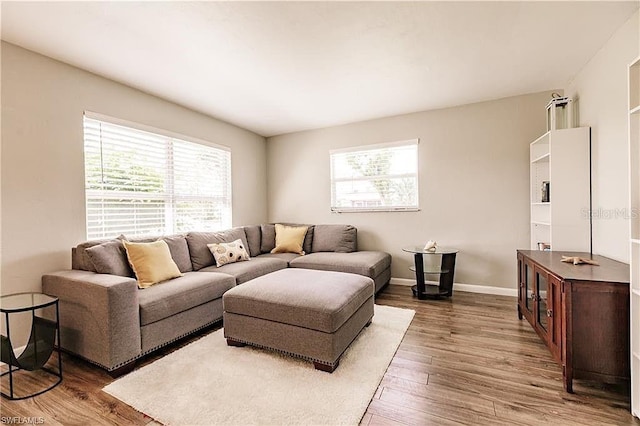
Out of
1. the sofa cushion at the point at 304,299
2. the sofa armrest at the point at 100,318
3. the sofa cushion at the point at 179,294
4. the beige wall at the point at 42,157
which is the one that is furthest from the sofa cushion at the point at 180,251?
the sofa cushion at the point at 304,299

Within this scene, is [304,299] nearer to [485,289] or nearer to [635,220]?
[635,220]

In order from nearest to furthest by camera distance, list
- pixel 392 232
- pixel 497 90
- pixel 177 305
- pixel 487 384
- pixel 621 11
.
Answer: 1. pixel 487 384
2. pixel 621 11
3. pixel 177 305
4. pixel 497 90
5. pixel 392 232

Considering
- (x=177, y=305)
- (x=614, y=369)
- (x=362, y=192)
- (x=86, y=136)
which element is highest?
(x=86, y=136)

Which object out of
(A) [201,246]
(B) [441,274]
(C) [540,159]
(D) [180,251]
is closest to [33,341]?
(D) [180,251]

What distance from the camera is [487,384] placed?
181cm

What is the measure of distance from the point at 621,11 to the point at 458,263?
2773 mm

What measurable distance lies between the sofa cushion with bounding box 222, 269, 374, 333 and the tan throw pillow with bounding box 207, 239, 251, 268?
105cm

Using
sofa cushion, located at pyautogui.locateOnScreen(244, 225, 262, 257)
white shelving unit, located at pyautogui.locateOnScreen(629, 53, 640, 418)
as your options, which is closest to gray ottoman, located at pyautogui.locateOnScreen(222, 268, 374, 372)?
white shelving unit, located at pyautogui.locateOnScreen(629, 53, 640, 418)

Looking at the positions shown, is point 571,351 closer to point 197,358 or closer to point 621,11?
point 621,11

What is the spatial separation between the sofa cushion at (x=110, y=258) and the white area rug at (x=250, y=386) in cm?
84

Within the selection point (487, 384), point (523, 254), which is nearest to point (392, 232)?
point (523, 254)

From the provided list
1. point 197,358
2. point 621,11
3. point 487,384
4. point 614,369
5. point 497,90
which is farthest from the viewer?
point 497,90

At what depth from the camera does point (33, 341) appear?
1990mm

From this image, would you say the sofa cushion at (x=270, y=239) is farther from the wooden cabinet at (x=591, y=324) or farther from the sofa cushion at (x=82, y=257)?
the wooden cabinet at (x=591, y=324)
